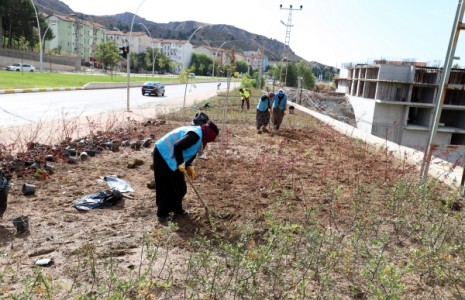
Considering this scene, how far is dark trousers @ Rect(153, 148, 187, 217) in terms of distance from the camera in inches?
165

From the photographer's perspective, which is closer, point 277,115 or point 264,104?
point 264,104

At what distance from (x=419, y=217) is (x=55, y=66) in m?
55.8

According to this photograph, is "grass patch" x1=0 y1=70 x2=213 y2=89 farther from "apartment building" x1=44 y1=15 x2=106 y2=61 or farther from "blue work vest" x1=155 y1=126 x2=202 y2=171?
"apartment building" x1=44 y1=15 x2=106 y2=61

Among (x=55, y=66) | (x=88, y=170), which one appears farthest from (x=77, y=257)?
(x=55, y=66)

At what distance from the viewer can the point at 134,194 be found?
506cm

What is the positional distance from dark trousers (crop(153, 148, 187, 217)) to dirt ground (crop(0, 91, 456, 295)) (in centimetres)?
19

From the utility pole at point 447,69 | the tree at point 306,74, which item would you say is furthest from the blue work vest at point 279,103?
the tree at point 306,74

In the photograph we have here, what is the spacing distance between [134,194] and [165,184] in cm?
102

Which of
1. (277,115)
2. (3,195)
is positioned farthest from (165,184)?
(277,115)

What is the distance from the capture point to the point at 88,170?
19.7ft

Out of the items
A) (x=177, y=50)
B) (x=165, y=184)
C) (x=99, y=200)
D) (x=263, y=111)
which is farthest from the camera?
(x=177, y=50)

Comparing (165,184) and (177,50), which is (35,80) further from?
(177,50)

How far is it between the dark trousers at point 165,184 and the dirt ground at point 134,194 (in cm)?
19

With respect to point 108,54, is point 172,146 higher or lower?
lower
